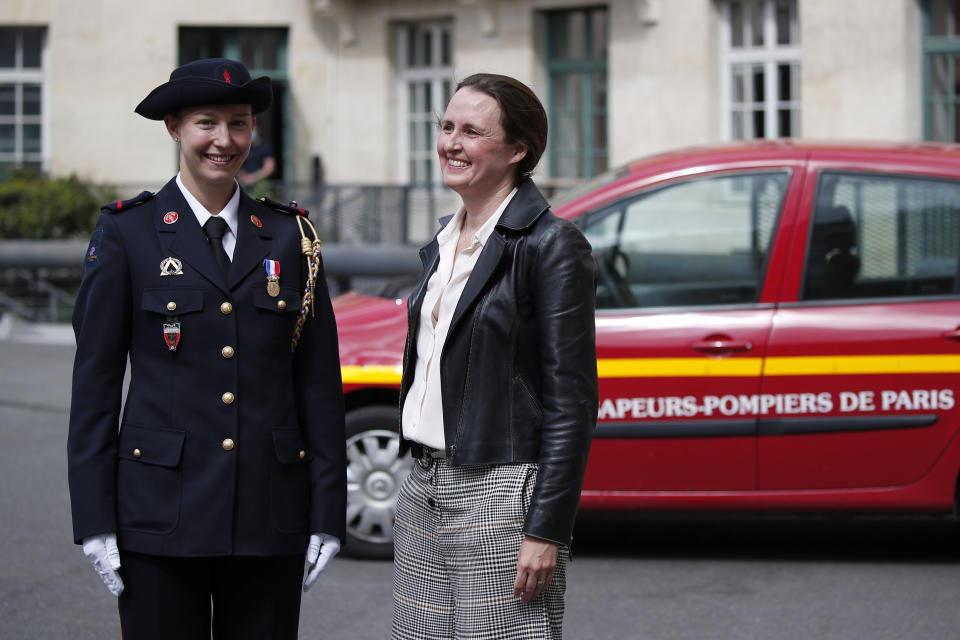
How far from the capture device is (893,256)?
6242 millimetres

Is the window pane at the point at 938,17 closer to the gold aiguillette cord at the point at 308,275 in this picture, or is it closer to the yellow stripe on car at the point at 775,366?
the yellow stripe on car at the point at 775,366

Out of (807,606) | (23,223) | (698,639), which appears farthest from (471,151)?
(23,223)

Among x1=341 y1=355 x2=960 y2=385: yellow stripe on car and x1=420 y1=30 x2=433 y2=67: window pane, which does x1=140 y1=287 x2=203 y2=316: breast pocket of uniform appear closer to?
x1=341 y1=355 x2=960 y2=385: yellow stripe on car

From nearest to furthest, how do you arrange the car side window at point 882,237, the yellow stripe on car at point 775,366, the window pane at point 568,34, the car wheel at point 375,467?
1. the yellow stripe on car at point 775,366
2. the car side window at point 882,237
3. the car wheel at point 375,467
4. the window pane at point 568,34

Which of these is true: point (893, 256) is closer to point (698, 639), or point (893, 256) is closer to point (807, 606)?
point (807, 606)

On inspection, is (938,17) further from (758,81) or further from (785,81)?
(758,81)

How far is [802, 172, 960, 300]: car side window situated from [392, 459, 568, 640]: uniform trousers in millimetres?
3273

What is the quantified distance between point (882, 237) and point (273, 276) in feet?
12.4

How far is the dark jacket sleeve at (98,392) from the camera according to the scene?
3094 millimetres

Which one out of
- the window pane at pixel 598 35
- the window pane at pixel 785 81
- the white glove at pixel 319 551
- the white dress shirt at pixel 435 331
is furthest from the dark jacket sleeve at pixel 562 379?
the window pane at pixel 598 35

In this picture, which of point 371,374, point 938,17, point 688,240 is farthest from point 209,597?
point 938,17

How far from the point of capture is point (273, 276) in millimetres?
3250

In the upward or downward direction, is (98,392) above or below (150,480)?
above

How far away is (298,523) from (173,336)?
51 centimetres
